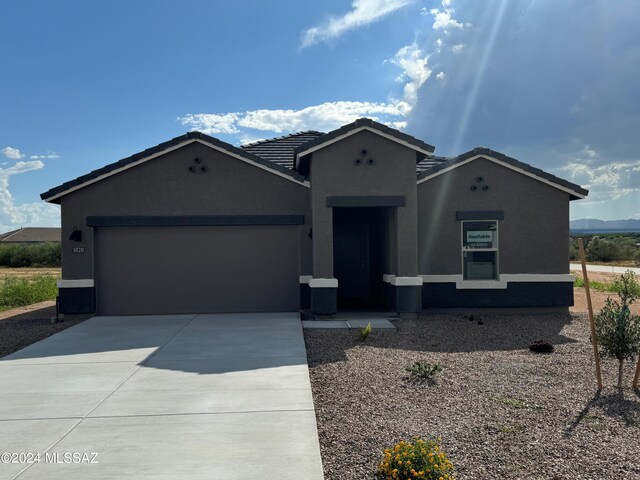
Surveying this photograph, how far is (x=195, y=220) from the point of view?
13.6m

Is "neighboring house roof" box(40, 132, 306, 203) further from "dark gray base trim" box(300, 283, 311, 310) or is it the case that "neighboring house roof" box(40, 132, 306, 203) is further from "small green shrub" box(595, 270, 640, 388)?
"small green shrub" box(595, 270, 640, 388)

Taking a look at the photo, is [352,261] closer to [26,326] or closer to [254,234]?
[254,234]

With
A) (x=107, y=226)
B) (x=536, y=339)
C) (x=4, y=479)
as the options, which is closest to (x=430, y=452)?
(x=4, y=479)

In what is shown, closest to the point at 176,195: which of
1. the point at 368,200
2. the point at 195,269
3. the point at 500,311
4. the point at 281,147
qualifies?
the point at 195,269

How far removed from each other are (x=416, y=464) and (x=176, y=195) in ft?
35.0

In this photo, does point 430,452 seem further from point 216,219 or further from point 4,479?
point 216,219

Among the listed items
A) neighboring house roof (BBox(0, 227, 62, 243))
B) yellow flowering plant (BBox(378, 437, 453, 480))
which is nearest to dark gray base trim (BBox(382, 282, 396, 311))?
yellow flowering plant (BBox(378, 437, 453, 480))

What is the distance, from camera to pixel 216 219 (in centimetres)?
1362

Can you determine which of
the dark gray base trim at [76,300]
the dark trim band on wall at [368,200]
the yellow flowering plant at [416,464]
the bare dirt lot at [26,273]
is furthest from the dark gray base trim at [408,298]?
the bare dirt lot at [26,273]

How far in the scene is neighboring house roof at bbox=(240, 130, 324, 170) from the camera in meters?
17.0

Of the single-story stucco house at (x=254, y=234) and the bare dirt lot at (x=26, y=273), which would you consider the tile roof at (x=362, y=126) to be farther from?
the bare dirt lot at (x=26, y=273)

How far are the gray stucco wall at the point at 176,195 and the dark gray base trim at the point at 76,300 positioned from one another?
1.14ft

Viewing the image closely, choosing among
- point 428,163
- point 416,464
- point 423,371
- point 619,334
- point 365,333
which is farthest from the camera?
point 428,163

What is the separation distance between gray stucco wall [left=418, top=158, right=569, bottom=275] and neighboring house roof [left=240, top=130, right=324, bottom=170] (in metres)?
4.94
